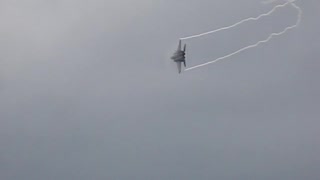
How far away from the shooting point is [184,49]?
38344 millimetres

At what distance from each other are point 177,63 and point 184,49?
71cm

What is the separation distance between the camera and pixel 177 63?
38812 mm
